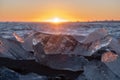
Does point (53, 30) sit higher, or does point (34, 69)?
point (34, 69)

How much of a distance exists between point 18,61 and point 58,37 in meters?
0.72

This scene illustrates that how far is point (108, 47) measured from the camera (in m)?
4.89

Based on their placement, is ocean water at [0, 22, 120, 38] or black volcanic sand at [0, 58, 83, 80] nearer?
black volcanic sand at [0, 58, 83, 80]

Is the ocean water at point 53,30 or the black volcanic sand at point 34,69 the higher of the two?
the black volcanic sand at point 34,69

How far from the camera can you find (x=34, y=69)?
418 cm

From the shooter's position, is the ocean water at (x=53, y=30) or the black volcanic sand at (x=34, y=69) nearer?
the black volcanic sand at (x=34, y=69)

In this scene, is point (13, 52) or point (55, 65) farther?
point (13, 52)

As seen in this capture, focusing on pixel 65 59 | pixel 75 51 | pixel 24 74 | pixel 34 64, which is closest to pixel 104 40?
pixel 75 51

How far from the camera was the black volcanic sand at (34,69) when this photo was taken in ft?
12.9

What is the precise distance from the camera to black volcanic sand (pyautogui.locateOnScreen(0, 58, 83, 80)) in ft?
12.9

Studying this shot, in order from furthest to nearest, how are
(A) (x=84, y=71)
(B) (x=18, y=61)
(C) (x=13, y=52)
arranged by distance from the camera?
(C) (x=13, y=52) → (B) (x=18, y=61) → (A) (x=84, y=71)

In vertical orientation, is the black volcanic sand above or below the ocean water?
above

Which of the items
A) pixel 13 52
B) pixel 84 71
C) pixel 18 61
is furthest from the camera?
pixel 13 52

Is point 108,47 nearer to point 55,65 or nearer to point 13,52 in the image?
point 55,65
